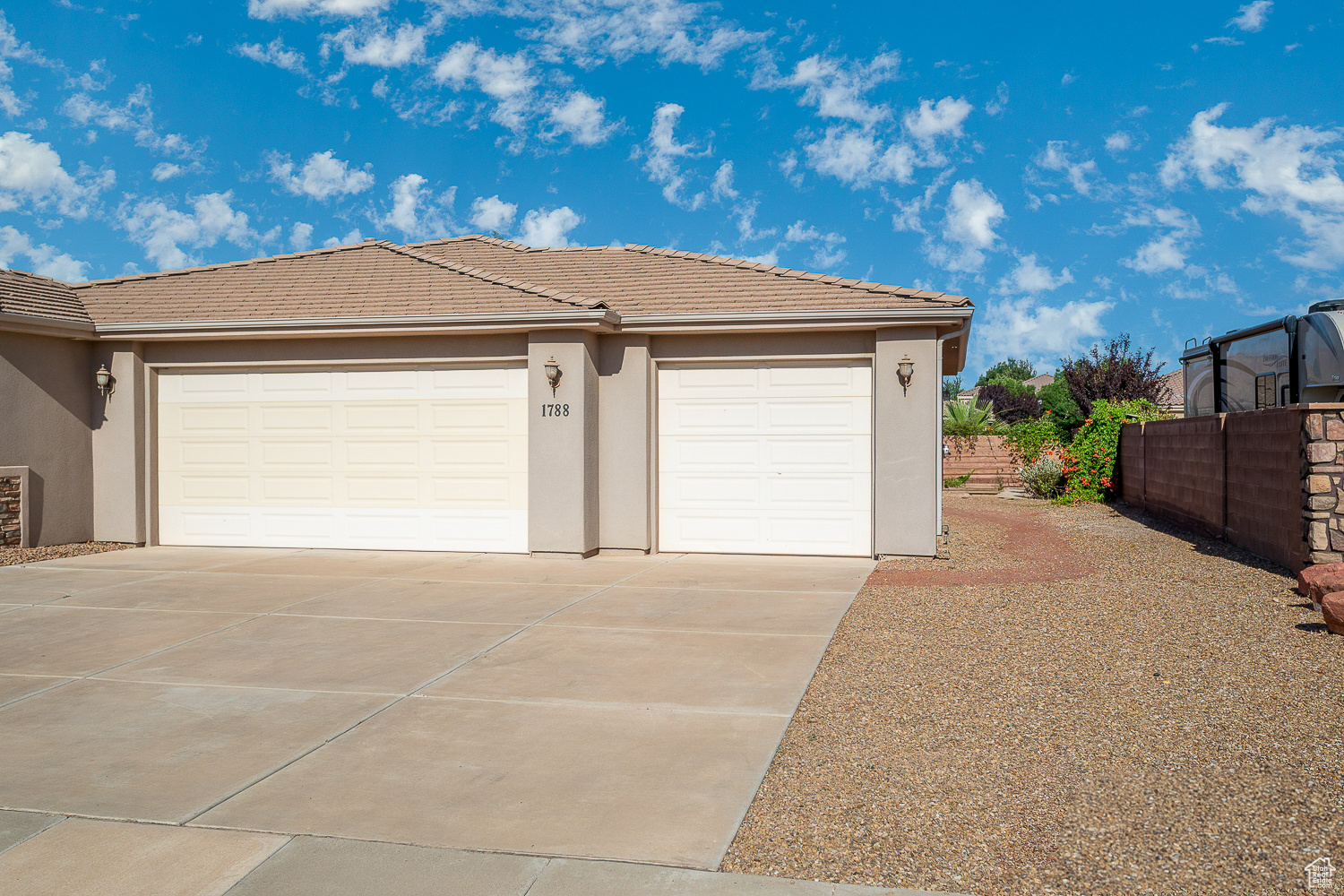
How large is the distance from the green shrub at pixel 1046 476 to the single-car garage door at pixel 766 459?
11.3 metres

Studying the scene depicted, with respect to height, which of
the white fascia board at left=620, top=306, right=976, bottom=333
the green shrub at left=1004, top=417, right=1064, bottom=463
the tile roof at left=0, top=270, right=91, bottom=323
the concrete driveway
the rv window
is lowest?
the concrete driveway

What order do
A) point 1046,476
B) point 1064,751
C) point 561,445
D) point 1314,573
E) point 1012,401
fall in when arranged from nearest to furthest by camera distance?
1. point 1064,751
2. point 1314,573
3. point 561,445
4. point 1046,476
5. point 1012,401

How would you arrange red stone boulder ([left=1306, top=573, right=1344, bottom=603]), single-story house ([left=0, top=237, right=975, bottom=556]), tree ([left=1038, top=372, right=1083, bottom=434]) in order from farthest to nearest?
tree ([left=1038, top=372, right=1083, bottom=434])
single-story house ([left=0, top=237, right=975, bottom=556])
red stone boulder ([left=1306, top=573, right=1344, bottom=603])

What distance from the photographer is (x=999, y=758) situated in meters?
4.52

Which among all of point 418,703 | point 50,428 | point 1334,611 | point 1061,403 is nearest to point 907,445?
point 1334,611

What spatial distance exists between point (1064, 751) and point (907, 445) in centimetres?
684

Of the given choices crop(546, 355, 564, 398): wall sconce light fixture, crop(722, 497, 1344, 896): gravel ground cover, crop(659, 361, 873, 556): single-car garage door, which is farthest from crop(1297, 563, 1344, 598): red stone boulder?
crop(546, 355, 564, 398): wall sconce light fixture

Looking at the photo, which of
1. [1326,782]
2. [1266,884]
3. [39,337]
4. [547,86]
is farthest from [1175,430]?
[547,86]

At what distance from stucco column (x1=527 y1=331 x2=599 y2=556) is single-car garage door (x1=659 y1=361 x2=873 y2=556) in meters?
1.08

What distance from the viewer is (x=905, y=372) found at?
438 inches

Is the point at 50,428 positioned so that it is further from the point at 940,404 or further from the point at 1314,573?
the point at 1314,573

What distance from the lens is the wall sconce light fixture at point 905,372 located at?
1112 centimetres

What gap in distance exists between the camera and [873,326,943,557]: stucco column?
1114 cm

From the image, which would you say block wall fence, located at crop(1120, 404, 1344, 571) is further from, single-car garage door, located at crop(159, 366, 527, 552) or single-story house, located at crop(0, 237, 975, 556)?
single-car garage door, located at crop(159, 366, 527, 552)
